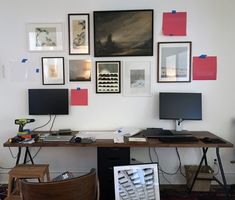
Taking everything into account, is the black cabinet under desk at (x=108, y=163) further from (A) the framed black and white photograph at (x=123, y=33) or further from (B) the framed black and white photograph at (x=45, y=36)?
(B) the framed black and white photograph at (x=45, y=36)

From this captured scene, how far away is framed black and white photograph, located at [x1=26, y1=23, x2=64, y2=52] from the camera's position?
9.00 feet

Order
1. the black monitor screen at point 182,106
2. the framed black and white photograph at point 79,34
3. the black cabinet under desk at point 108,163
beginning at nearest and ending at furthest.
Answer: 1. the black cabinet under desk at point 108,163
2. the black monitor screen at point 182,106
3. the framed black and white photograph at point 79,34

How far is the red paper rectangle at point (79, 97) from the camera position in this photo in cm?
280

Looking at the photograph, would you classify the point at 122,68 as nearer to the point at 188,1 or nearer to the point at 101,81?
the point at 101,81

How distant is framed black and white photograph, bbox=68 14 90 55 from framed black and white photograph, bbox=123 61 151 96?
585mm

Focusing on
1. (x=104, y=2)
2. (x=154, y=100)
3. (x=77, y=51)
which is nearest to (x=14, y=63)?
(x=77, y=51)

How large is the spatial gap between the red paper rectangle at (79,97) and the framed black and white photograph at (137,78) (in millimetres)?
520

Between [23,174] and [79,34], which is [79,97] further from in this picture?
[23,174]

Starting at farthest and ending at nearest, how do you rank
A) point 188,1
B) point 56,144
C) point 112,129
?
point 112,129 < point 188,1 < point 56,144

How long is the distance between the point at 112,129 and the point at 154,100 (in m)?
0.67

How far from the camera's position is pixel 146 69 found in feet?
9.00

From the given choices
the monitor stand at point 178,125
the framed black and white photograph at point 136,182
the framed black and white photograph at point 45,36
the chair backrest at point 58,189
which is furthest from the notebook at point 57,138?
the monitor stand at point 178,125

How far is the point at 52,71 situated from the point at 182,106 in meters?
1.72

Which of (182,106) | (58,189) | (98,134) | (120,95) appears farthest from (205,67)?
(58,189)
